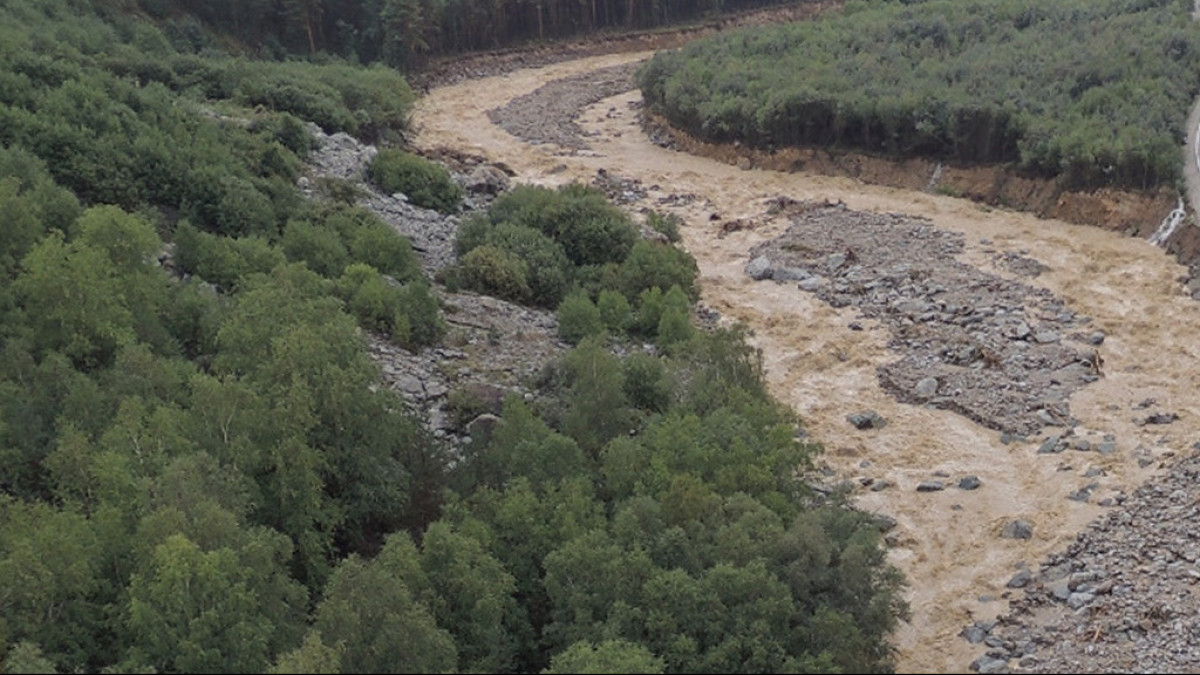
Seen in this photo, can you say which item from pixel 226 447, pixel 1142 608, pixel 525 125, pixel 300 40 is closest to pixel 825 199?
pixel 525 125

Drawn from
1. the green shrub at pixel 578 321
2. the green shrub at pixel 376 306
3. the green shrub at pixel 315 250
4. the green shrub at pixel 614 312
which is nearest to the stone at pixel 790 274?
the green shrub at pixel 614 312

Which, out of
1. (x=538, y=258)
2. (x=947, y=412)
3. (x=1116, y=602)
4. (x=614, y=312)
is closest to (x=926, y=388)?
(x=947, y=412)

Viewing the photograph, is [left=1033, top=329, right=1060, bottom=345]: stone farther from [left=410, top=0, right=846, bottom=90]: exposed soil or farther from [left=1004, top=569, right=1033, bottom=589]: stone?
[left=410, top=0, right=846, bottom=90]: exposed soil

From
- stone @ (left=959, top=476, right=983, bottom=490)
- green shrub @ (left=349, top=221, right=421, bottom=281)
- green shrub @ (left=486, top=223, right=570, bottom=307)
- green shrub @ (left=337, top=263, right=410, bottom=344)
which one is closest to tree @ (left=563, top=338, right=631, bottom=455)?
green shrub @ (left=337, top=263, right=410, bottom=344)

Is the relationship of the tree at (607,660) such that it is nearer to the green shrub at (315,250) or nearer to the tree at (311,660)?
the tree at (311,660)

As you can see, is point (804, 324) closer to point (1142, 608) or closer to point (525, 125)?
point (1142, 608)

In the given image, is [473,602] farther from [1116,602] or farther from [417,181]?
[417,181]
